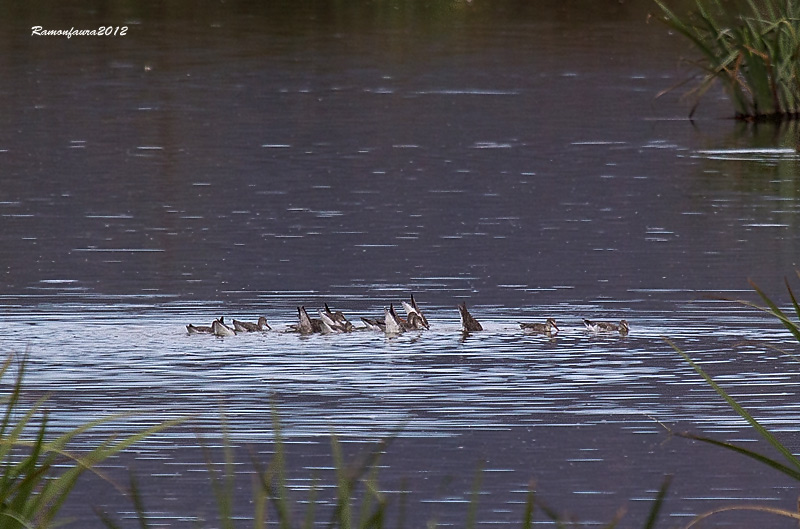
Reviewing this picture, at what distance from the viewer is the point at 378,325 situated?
42.1 ft

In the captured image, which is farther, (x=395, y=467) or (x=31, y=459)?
(x=395, y=467)

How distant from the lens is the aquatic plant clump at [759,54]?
80.7 ft

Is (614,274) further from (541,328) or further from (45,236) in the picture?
(45,236)

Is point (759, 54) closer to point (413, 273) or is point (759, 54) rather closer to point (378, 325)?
point (413, 273)

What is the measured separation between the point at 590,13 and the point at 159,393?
45041 mm

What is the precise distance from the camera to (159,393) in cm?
1077

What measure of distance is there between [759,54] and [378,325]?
1320 cm

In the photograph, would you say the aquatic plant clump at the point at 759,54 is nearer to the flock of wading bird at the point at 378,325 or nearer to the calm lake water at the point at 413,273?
the calm lake water at the point at 413,273

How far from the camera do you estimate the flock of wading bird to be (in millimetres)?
12633

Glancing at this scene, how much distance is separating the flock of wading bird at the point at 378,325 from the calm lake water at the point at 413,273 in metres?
0.11

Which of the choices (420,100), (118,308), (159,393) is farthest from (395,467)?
(420,100)

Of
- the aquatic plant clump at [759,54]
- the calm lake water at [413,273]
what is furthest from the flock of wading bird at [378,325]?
the aquatic plant clump at [759,54]

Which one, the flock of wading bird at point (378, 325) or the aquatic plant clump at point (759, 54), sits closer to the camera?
the flock of wading bird at point (378, 325)

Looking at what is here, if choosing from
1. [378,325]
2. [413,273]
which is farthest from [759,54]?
[378,325]
